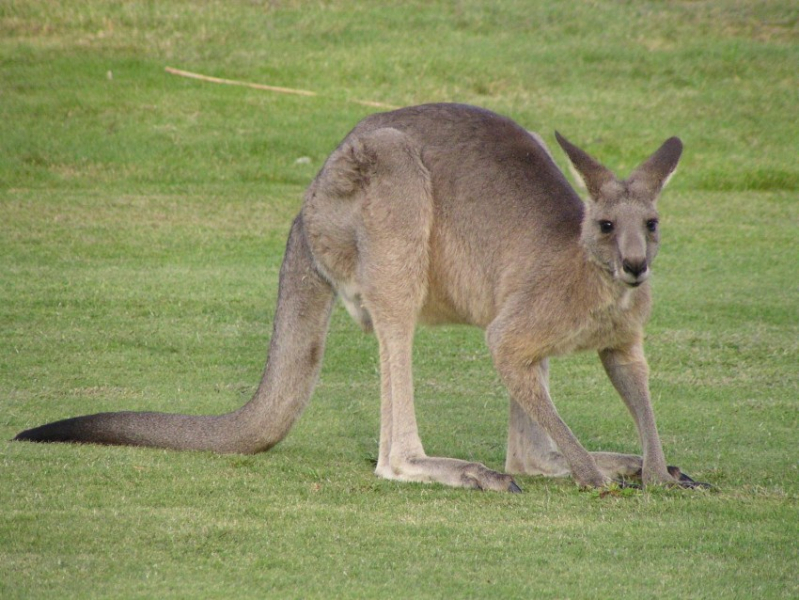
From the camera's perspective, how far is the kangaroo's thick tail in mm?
5867

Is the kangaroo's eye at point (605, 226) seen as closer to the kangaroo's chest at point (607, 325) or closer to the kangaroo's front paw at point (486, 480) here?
the kangaroo's chest at point (607, 325)

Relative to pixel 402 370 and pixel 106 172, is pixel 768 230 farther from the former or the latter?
pixel 402 370

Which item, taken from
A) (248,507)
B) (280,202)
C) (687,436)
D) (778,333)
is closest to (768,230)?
(778,333)

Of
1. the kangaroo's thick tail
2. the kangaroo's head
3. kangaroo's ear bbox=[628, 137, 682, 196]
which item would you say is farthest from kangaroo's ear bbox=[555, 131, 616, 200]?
the kangaroo's thick tail

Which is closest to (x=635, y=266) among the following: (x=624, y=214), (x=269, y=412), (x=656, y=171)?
(x=624, y=214)

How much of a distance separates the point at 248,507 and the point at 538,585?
134cm

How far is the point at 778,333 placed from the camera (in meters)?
9.16

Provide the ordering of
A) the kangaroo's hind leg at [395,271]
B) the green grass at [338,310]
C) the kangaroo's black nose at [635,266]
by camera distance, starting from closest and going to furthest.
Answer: the green grass at [338,310] → the kangaroo's black nose at [635,266] → the kangaroo's hind leg at [395,271]

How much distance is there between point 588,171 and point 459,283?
2.79 feet

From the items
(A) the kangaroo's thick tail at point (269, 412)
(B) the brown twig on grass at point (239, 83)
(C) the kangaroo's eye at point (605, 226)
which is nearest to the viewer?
(C) the kangaroo's eye at point (605, 226)

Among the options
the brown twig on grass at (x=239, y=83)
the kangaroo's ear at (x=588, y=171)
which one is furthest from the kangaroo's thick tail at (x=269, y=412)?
the brown twig on grass at (x=239, y=83)

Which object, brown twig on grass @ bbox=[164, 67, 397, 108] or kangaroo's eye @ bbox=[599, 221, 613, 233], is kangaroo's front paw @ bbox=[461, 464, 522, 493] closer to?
kangaroo's eye @ bbox=[599, 221, 613, 233]

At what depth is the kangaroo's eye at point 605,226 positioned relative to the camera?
17.2 ft

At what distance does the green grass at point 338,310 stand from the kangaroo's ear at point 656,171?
4.23 feet
